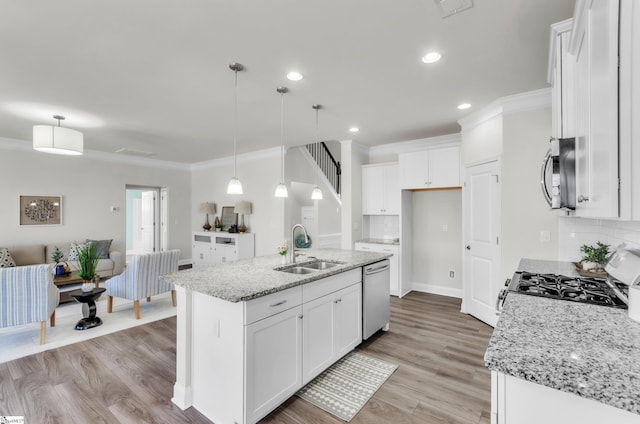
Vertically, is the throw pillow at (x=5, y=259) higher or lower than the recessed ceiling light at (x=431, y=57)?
lower

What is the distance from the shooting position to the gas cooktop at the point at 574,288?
1492 mm

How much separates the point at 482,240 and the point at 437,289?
158 centimetres

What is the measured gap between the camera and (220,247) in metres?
6.65

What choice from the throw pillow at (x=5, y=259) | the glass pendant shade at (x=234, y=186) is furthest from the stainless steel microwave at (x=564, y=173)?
the throw pillow at (x=5, y=259)

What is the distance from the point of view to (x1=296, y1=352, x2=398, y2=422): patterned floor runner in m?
2.20

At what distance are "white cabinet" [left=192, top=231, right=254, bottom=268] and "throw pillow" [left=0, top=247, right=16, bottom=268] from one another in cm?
296

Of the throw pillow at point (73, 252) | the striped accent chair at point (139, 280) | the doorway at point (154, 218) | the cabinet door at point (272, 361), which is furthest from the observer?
the doorway at point (154, 218)

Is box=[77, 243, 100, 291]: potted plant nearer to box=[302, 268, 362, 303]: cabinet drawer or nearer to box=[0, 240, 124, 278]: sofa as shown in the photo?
box=[0, 240, 124, 278]: sofa

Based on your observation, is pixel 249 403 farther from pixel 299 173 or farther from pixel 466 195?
pixel 299 173

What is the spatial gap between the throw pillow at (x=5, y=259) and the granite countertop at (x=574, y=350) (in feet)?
21.7

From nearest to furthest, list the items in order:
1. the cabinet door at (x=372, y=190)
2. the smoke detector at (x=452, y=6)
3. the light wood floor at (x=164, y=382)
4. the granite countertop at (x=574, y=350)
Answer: the granite countertop at (x=574, y=350) < the smoke detector at (x=452, y=6) < the light wood floor at (x=164, y=382) < the cabinet door at (x=372, y=190)

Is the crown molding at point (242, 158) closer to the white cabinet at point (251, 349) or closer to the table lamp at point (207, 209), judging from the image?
the table lamp at point (207, 209)

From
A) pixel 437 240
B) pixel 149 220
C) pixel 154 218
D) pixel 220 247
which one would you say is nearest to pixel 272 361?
pixel 437 240

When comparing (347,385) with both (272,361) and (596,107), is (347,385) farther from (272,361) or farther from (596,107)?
(596,107)
